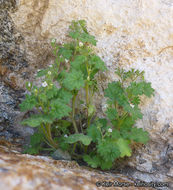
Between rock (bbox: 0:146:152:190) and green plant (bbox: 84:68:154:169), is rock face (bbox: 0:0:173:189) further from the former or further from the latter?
rock (bbox: 0:146:152:190)

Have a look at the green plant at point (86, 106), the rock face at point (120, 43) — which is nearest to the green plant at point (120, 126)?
the green plant at point (86, 106)

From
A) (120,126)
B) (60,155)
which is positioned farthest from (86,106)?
(60,155)

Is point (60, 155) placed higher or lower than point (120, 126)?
lower

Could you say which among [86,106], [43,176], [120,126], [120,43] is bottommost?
[43,176]

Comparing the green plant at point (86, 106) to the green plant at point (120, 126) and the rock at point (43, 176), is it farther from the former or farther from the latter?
the rock at point (43, 176)

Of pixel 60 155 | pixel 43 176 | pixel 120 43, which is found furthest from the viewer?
pixel 120 43

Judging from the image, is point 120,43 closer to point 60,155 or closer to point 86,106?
point 86,106
